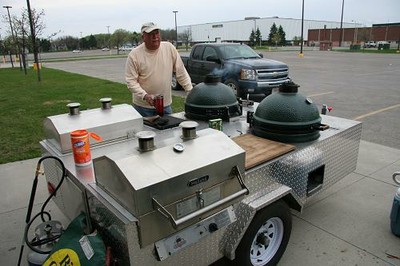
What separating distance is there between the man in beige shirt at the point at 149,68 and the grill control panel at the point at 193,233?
1.74 m

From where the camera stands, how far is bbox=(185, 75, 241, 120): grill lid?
3176 millimetres

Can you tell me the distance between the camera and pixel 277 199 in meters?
2.37

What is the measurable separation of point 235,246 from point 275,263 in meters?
0.63

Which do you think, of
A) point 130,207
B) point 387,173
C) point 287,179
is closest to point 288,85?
point 287,179

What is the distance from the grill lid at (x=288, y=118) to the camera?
2652 mm

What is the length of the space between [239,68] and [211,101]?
6388 mm

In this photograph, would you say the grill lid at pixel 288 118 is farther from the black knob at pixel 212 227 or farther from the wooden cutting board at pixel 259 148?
the black knob at pixel 212 227

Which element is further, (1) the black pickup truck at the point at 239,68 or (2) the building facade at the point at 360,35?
(2) the building facade at the point at 360,35

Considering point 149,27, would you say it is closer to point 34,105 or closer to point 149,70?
point 149,70

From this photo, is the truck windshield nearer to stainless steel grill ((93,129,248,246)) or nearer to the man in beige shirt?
the man in beige shirt

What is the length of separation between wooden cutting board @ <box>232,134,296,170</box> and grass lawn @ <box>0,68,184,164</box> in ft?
12.9

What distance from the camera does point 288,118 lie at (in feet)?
8.70

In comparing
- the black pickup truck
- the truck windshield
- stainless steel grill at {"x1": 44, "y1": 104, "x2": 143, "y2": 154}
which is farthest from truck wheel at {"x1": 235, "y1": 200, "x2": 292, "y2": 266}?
the truck windshield

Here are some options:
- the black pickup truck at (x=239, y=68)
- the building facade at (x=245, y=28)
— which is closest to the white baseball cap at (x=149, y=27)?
the black pickup truck at (x=239, y=68)
